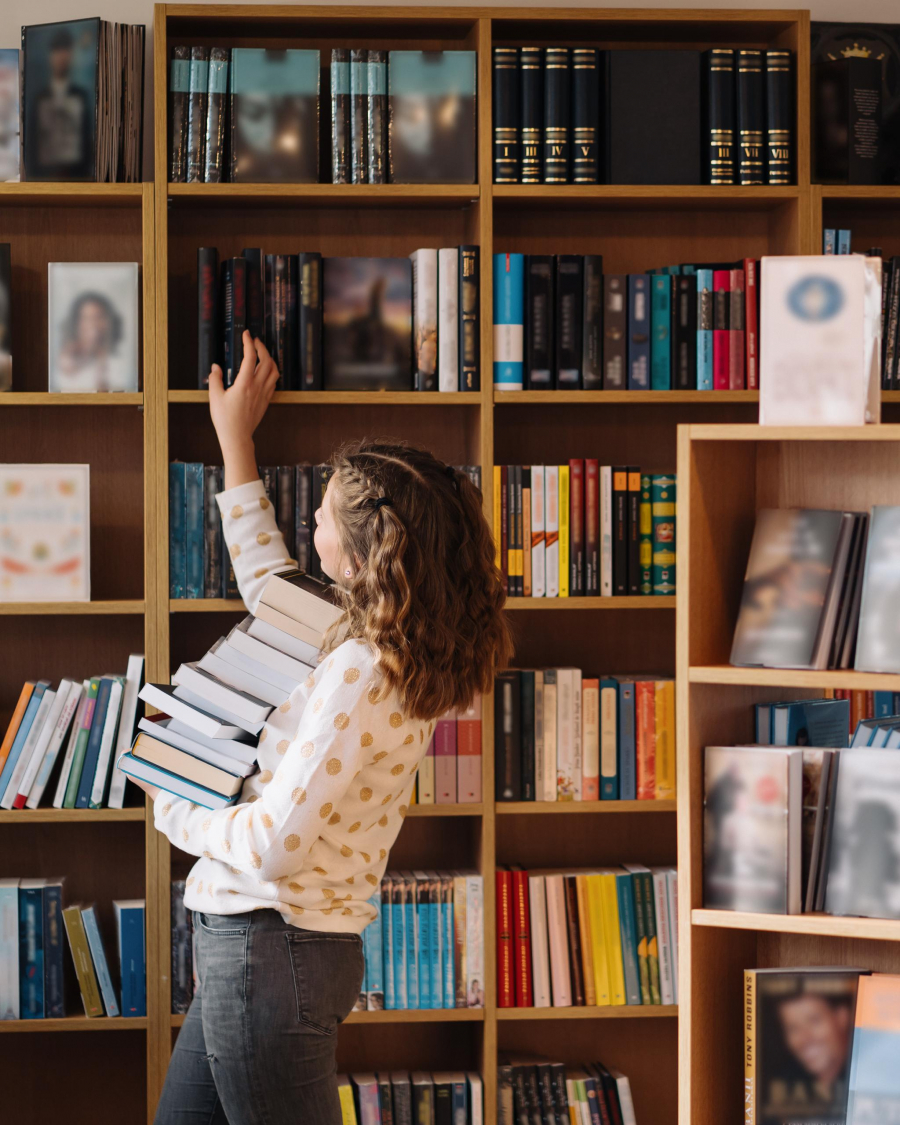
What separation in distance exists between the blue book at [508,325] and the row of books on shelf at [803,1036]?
4.12ft

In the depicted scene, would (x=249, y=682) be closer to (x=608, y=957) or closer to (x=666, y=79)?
(x=608, y=957)

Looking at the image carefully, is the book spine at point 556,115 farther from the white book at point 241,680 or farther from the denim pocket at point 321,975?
the denim pocket at point 321,975

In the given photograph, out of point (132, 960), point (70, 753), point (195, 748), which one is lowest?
point (132, 960)

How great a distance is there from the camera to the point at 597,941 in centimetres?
229

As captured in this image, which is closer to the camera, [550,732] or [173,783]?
[173,783]

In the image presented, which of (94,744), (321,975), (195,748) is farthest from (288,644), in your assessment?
(94,744)

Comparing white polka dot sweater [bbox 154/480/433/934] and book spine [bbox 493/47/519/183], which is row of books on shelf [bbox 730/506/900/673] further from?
book spine [bbox 493/47/519/183]

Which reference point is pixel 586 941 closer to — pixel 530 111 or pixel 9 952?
pixel 9 952

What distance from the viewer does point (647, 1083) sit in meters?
2.47

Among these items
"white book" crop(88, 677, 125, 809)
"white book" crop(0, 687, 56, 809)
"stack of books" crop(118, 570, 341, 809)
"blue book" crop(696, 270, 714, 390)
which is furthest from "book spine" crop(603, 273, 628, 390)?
"white book" crop(0, 687, 56, 809)

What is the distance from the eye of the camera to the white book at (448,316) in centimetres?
224

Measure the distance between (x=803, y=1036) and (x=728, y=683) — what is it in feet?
1.53

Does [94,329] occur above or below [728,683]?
above

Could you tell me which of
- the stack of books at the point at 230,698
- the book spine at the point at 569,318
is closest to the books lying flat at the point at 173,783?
the stack of books at the point at 230,698
